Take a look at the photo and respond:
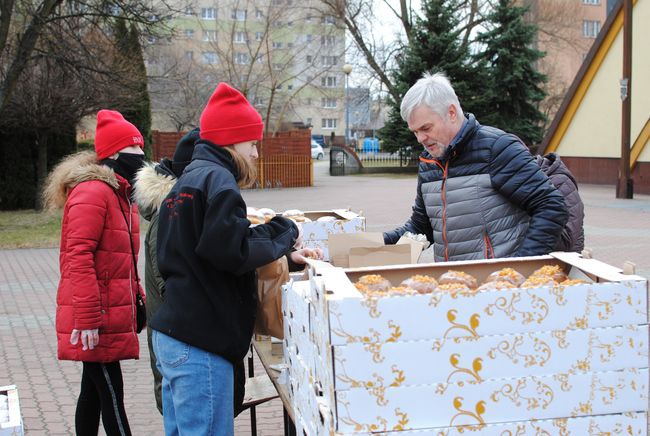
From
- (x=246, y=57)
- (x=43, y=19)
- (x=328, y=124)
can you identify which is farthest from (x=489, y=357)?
(x=328, y=124)

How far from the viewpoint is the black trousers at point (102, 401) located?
402cm

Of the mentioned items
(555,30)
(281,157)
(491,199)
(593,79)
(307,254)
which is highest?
(555,30)

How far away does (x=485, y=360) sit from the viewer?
2186 millimetres

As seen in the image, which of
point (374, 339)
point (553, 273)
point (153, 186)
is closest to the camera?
point (374, 339)

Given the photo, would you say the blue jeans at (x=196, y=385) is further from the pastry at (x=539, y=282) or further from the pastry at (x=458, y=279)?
the pastry at (x=539, y=282)

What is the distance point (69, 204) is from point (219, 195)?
1.48m

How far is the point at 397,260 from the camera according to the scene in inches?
118

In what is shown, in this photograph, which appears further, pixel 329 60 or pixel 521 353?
pixel 329 60

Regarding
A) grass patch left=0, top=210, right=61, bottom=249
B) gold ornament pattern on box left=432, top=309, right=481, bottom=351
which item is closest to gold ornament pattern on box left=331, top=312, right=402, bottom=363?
gold ornament pattern on box left=432, top=309, right=481, bottom=351

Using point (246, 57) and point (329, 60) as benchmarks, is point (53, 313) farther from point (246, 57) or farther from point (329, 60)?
point (329, 60)

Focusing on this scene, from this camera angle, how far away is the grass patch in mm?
15594

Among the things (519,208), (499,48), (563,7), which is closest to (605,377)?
(519,208)

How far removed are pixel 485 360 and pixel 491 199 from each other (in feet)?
4.51

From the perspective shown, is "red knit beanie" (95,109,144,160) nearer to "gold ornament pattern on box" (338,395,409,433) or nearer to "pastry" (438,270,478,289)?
"pastry" (438,270,478,289)
